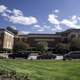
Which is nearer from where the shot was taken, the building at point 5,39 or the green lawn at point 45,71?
the green lawn at point 45,71

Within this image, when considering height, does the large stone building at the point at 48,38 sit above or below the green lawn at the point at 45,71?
above

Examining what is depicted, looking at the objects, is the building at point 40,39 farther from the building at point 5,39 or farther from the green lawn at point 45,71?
the green lawn at point 45,71

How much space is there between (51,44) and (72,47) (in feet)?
90.3

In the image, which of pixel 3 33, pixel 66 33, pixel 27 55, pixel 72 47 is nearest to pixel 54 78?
pixel 27 55

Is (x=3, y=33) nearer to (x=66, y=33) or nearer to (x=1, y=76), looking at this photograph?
(x=66, y=33)

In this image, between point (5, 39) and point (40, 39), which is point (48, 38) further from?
point (5, 39)

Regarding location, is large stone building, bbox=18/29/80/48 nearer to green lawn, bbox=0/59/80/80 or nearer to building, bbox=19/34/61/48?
building, bbox=19/34/61/48

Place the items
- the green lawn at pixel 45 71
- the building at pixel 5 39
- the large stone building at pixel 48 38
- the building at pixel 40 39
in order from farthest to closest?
1. the building at pixel 40 39
2. the large stone building at pixel 48 38
3. the building at pixel 5 39
4. the green lawn at pixel 45 71

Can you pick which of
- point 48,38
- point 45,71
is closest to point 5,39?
point 48,38

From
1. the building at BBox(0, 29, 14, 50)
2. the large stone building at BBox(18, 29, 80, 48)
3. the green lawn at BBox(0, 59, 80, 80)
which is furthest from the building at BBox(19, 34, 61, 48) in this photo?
the green lawn at BBox(0, 59, 80, 80)

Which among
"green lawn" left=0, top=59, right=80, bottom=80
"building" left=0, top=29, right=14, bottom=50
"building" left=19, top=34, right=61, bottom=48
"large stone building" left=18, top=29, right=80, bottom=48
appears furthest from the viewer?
"building" left=19, top=34, right=61, bottom=48

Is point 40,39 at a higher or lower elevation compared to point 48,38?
lower

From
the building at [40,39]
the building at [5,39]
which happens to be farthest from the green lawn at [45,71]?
the building at [40,39]

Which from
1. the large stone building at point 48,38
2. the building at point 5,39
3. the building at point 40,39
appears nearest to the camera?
the building at point 5,39
